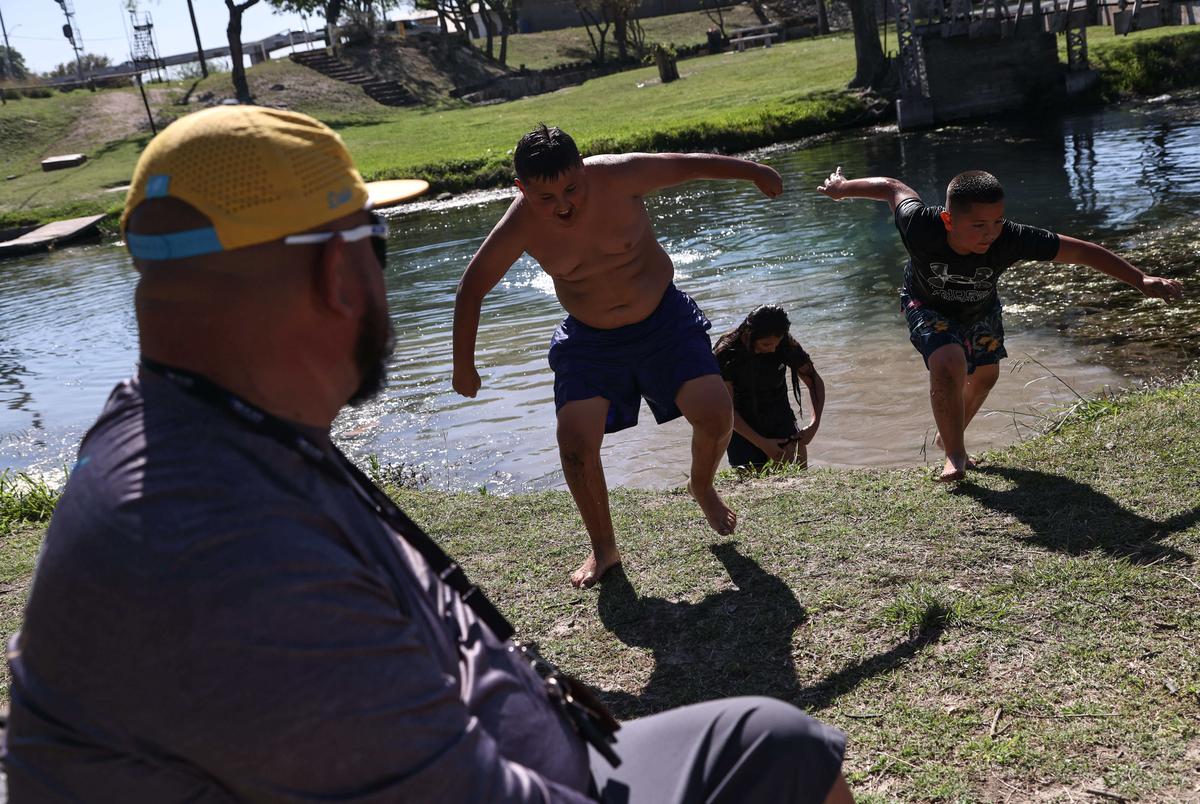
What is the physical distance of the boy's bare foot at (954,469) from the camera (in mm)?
5293

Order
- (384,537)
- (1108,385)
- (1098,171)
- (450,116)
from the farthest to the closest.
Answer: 1. (450,116)
2. (1098,171)
3. (1108,385)
4. (384,537)

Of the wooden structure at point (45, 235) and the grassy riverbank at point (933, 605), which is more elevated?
the wooden structure at point (45, 235)

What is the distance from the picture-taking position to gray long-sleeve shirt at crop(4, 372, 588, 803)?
135 centimetres

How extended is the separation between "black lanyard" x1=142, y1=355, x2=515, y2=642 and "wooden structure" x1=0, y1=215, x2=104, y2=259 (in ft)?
95.7

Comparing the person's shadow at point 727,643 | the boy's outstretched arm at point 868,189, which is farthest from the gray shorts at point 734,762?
the boy's outstretched arm at point 868,189

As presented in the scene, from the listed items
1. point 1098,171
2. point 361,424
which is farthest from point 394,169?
point 361,424

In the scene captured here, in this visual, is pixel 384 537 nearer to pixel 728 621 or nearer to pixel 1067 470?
pixel 728 621

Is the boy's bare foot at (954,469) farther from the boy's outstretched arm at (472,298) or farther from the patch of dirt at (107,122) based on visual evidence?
the patch of dirt at (107,122)

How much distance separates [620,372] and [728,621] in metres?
1.39

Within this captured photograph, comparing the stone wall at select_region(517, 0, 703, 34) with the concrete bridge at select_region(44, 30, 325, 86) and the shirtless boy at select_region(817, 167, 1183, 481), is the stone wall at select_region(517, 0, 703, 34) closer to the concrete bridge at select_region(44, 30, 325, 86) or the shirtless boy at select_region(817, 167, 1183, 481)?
the concrete bridge at select_region(44, 30, 325, 86)

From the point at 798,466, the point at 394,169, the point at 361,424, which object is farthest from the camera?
the point at 394,169

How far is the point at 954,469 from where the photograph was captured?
17.5 feet

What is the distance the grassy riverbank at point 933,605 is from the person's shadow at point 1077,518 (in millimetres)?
12

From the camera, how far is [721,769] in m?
1.89
